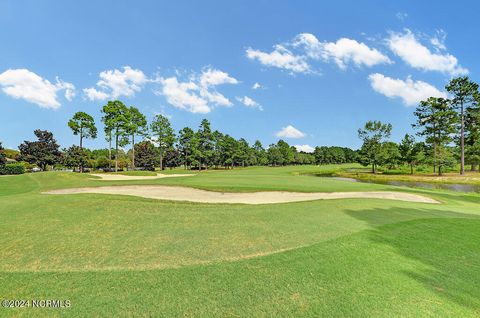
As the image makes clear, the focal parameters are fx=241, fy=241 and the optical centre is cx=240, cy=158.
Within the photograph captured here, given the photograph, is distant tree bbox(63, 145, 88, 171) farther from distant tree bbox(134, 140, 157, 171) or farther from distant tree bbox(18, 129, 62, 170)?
distant tree bbox(134, 140, 157, 171)

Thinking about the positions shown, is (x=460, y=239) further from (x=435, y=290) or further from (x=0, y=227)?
(x=0, y=227)

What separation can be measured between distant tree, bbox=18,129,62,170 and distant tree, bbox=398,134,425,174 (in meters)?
85.6

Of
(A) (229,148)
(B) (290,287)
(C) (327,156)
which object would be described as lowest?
(B) (290,287)

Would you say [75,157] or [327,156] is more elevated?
[327,156]

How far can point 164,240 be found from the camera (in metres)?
6.75

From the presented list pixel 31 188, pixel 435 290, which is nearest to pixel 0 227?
pixel 435 290

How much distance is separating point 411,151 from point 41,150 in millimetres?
87886

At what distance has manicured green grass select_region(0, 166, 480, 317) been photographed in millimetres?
3822

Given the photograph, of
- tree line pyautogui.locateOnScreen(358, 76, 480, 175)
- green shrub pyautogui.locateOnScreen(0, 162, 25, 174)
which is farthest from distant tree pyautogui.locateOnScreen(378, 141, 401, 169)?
green shrub pyautogui.locateOnScreen(0, 162, 25, 174)

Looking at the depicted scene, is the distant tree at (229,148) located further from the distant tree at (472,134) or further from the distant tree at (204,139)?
the distant tree at (472,134)

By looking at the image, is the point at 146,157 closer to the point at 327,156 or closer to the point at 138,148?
the point at 138,148

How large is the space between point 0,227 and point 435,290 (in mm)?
11670

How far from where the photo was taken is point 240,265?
5.09 metres

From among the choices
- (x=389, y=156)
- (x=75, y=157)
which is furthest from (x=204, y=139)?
(x=389, y=156)
